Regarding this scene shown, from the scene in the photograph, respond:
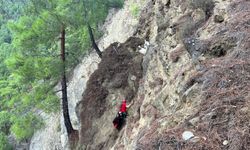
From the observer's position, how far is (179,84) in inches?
322

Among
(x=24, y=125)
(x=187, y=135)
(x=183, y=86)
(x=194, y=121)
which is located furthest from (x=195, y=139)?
(x=24, y=125)

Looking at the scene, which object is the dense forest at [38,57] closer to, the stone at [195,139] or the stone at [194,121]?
the stone at [194,121]

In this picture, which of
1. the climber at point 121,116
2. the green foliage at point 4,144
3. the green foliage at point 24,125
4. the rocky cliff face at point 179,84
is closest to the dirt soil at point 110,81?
the rocky cliff face at point 179,84

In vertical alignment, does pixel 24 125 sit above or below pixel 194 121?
below

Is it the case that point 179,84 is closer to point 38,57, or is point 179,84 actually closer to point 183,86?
point 183,86

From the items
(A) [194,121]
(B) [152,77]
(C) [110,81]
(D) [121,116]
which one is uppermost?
(A) [194,121]

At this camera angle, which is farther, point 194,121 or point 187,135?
point 194,121

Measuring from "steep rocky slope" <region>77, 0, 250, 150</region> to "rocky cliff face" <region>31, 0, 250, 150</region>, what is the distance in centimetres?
2

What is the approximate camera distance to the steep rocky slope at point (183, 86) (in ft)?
20.2

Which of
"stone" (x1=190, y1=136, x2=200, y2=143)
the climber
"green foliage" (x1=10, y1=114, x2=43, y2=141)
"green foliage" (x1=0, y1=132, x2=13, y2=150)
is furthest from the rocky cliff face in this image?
"green foliage" (x1=0, y1=132, x2=13, y2=150)

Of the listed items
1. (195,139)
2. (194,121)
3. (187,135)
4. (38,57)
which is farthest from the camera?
(38,57)

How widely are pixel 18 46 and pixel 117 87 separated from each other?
494cm

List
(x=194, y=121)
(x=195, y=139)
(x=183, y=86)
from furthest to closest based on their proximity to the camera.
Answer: (x=183, y=86) → (x=194, y=121) → (x=195, y=139)

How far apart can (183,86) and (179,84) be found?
36cm
